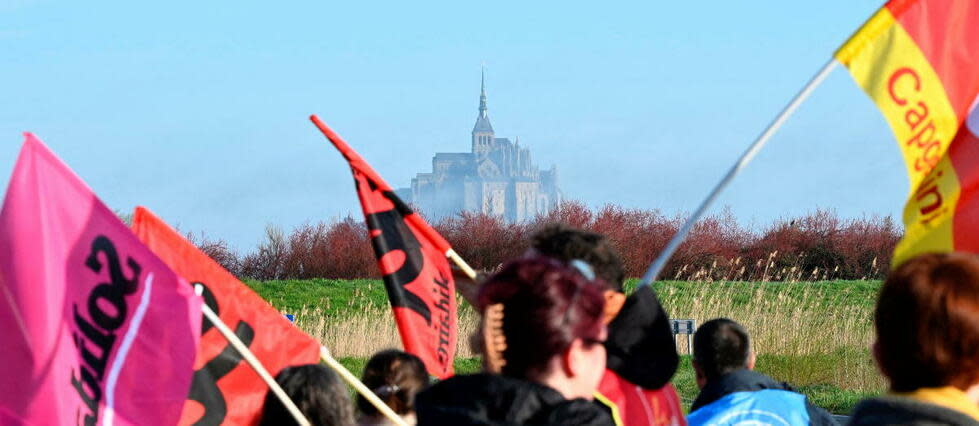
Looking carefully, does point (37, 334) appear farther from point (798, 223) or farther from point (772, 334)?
point (798, 223)

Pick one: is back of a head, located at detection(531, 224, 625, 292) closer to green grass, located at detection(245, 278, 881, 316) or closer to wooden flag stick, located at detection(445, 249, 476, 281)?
wooden flag stick, located at detection(445, 249, 476, 281)

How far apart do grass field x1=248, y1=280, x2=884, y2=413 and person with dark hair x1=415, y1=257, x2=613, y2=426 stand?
12721 millimetres

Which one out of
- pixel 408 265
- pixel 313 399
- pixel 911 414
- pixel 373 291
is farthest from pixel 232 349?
pixel 373 291

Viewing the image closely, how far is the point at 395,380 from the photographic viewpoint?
16.9ft

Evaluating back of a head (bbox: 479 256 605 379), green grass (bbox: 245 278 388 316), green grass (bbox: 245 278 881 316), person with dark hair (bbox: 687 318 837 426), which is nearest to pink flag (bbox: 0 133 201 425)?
person with dark hair (bbox: 687 318 837 426)

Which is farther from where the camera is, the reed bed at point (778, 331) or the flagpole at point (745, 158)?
the reed bed at point (778, 331)

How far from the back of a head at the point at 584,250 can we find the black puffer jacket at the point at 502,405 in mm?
845

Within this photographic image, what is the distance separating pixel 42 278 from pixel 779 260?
85.7ft

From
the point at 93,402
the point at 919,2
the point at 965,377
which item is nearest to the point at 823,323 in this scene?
the point at 919,2

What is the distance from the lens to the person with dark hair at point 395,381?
16.8 ft

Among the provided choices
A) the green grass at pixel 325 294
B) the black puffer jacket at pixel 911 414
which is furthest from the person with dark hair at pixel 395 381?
the green grass at pixel 325 294

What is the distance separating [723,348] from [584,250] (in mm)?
2127

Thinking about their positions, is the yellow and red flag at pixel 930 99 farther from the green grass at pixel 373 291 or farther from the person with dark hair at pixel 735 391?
the green grass at pixel 373 291

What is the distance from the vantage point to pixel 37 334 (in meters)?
5.06
